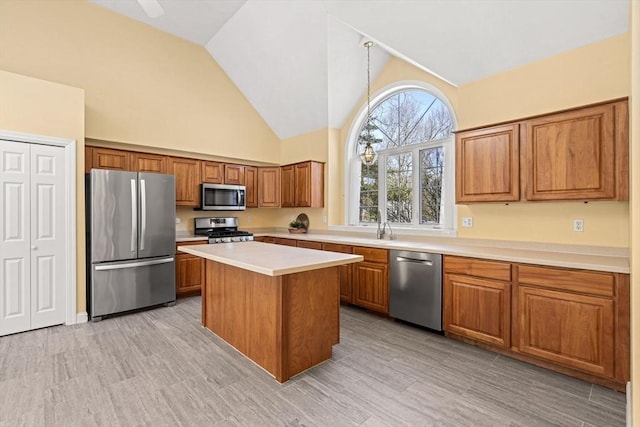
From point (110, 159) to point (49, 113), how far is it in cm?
91

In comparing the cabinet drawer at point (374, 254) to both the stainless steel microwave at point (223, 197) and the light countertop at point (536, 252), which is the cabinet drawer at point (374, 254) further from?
the stainless steel microwave at point (223, 197)

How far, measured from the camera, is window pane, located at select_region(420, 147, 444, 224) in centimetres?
417

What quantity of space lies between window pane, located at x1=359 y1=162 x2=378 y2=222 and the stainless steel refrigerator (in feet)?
9.81

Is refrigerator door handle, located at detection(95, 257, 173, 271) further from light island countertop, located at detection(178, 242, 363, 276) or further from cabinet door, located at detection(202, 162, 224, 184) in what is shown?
cabinet door, located at detection(202, 162, 224, 184)

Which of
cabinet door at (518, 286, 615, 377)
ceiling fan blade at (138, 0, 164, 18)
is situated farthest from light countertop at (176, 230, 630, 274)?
ceiling fan blade at (138, 0, 164, 18)

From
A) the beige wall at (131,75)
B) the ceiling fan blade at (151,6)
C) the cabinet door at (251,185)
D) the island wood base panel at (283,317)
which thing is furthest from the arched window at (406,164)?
the ceiling fan blade at (151,6)

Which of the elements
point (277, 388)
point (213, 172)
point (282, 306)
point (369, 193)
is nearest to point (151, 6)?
point (282, 306)

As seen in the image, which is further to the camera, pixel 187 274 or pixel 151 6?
pixel 187 274

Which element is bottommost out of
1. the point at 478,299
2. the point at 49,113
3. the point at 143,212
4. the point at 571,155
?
the point at 478,299

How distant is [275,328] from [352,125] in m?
3.89

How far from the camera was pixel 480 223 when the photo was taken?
3.41 meters

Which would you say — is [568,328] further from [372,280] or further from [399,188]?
[399,188]

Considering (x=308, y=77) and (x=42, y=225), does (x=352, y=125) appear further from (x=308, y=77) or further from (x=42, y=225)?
(x=42, y=225)

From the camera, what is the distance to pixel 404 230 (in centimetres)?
427
